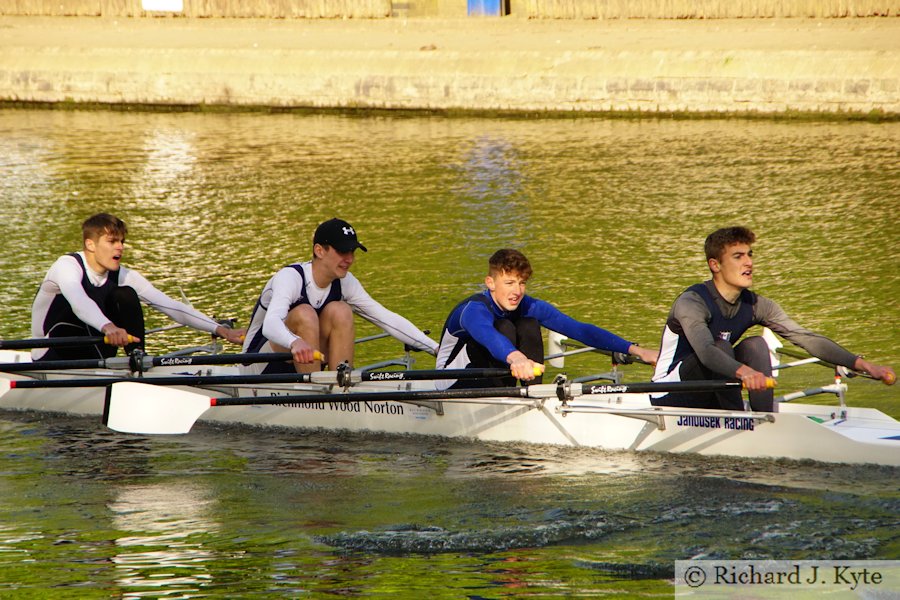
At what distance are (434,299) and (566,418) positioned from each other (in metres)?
4.63

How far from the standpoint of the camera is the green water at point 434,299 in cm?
723

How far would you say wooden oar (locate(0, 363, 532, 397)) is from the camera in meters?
8.73

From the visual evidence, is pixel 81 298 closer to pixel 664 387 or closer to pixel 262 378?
pixel 262 378

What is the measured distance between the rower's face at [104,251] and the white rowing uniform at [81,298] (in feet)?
0.25

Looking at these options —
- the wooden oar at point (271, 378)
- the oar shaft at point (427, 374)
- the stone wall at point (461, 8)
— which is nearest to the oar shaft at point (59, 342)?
the wooden oar at point (271, 378)

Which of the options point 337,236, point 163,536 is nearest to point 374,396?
point 337,236

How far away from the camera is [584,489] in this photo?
819 centimetres

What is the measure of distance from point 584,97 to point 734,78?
288 cm

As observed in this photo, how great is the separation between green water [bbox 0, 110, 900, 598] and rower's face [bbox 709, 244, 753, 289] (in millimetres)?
1227

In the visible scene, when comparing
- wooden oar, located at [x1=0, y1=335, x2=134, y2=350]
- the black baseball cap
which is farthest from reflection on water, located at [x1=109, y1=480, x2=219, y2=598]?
the black baseball cap

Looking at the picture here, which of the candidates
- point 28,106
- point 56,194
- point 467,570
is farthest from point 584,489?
point 28,106

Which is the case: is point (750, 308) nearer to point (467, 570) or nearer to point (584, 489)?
point (584, 489)

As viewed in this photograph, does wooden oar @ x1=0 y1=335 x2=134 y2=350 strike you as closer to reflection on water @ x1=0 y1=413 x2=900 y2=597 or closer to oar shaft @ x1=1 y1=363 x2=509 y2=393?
oar shaft @ x1=1 y1=363 x2=509 y2=393

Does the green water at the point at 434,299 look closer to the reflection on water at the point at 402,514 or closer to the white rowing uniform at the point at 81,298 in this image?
the reflection on water at the point at 402,514
